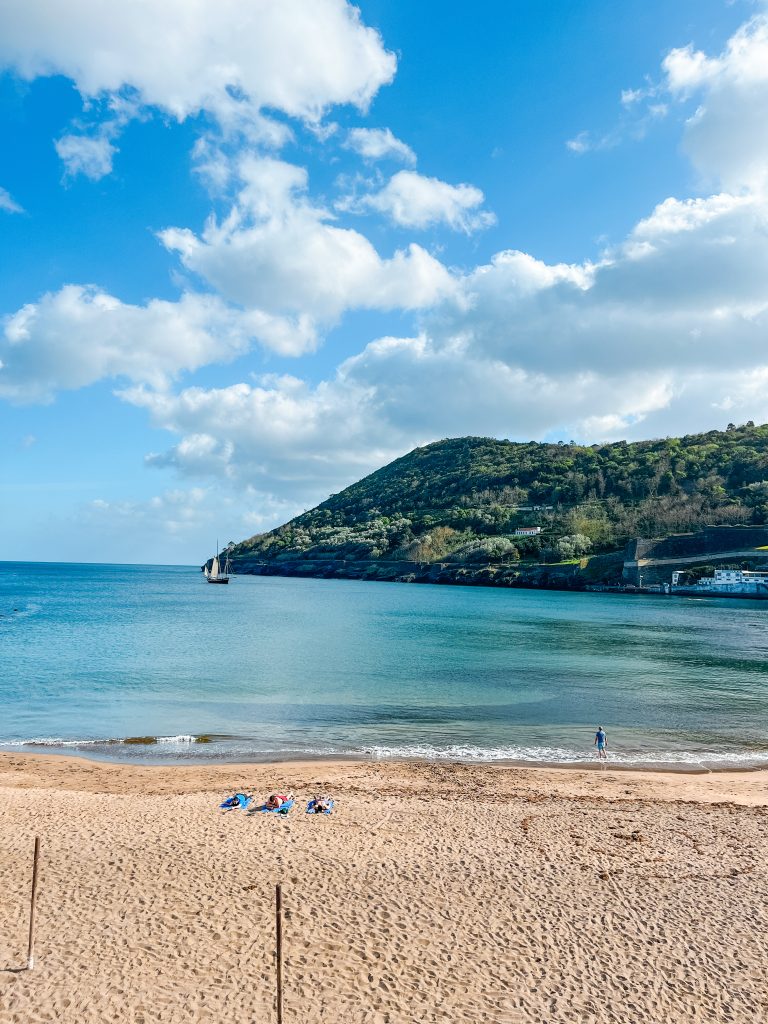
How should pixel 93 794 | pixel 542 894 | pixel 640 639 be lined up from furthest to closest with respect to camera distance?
pixel 640 639 < pixel 93 794 < pixel 542 894

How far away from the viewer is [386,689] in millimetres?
28828

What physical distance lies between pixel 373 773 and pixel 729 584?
103 m

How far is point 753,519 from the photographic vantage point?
385 ft

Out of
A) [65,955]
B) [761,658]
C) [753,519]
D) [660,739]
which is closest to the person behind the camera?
[65,955]

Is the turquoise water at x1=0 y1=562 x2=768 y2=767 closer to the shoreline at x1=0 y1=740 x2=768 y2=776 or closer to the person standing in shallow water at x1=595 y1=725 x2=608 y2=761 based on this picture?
the shoreline at x1=0 y1=740 x2=768 y2=776

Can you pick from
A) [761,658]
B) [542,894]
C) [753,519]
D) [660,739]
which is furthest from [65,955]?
[753,519]

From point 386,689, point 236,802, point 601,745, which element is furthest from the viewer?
point 386,689

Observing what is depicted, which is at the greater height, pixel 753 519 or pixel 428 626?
pixel 753 519

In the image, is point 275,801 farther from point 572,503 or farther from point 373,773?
point 572,503

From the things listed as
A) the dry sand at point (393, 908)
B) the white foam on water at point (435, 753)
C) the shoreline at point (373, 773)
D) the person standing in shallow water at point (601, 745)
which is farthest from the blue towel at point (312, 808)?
the person standing in shallow water at point (601, 745)

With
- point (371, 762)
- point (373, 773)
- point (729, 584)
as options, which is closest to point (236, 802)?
point (373, 773)

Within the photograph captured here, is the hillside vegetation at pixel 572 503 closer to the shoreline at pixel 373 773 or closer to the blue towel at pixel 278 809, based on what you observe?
the shoreline at pixel 373 773

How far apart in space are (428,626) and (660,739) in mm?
36135

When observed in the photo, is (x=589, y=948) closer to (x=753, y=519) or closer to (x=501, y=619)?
(x=501, y=619)
